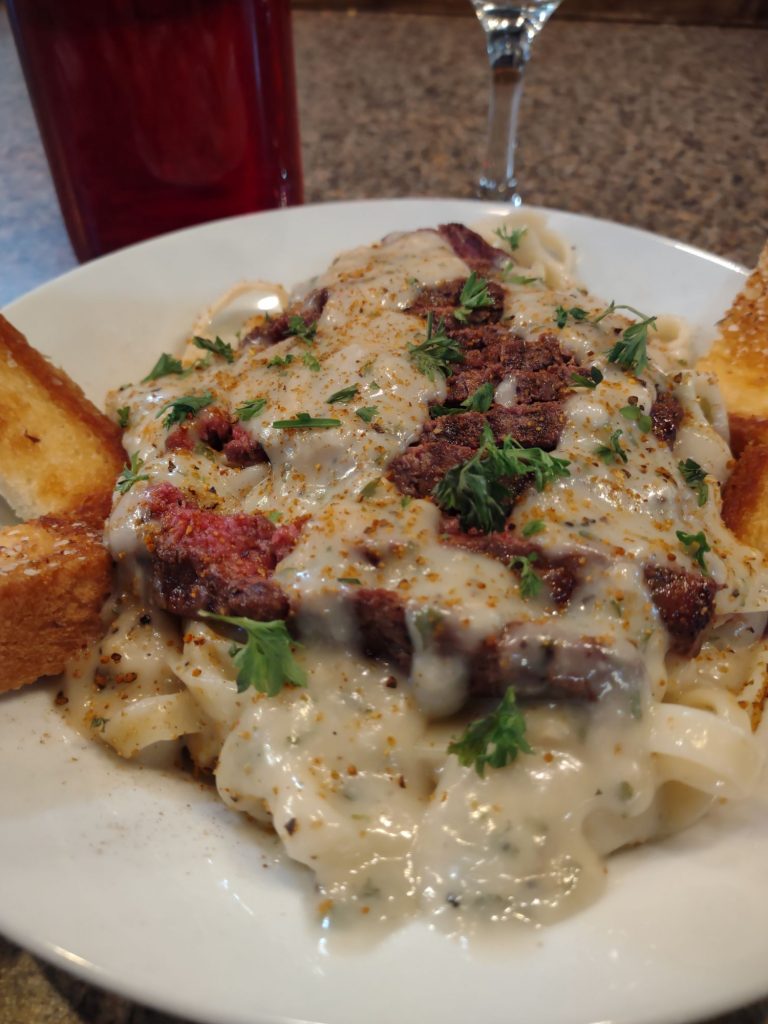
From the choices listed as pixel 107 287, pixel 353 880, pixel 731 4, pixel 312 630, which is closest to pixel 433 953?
pixel 353 880

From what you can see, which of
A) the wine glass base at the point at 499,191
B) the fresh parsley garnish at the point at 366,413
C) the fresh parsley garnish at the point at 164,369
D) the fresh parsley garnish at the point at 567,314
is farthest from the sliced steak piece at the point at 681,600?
the wine glass base at the point at 499,191

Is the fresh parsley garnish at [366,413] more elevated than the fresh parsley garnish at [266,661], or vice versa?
the fresh parsley garnish at [366,413]

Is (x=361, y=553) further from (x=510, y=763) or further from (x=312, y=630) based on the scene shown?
(x=510, y=763)

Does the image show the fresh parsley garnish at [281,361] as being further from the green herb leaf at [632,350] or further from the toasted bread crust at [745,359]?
the toasted bread crust at [745,359]

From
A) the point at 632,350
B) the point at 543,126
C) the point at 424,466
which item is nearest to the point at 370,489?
the point at 424,466

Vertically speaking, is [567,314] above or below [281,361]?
above

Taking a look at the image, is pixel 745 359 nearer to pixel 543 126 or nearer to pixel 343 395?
pixel 343 395
